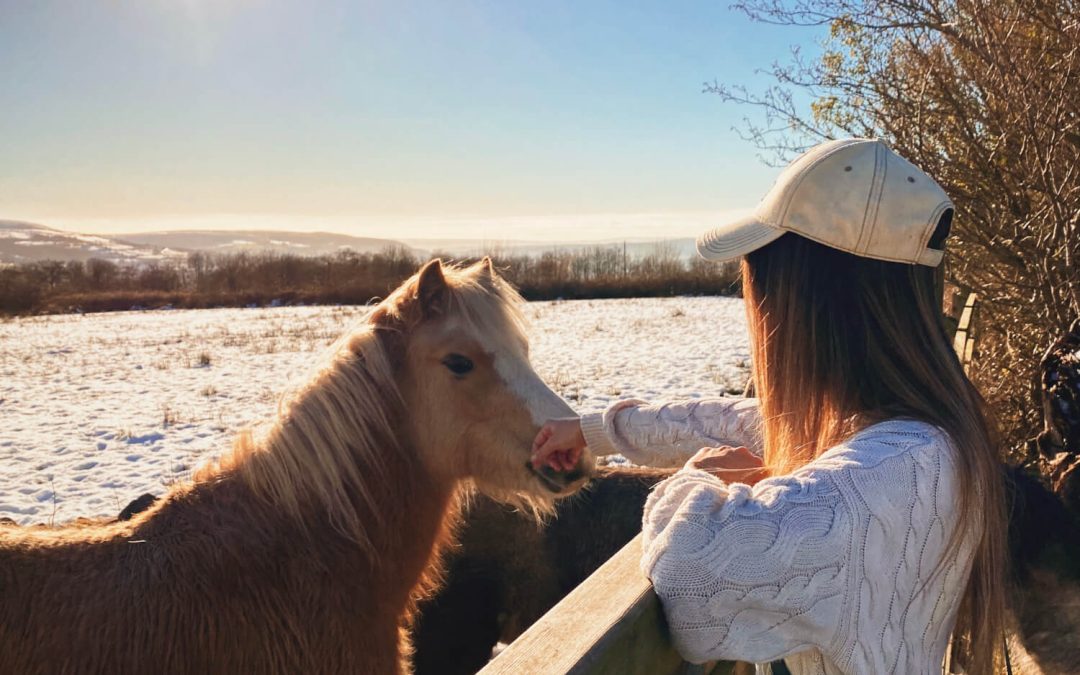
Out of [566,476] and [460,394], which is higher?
[460,394]

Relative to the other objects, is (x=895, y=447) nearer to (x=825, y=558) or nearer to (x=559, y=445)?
(x=825, y=558)

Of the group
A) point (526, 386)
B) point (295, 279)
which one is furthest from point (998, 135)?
point (295, 279)

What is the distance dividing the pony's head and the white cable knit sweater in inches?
49.8

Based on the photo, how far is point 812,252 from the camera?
124 centimetres

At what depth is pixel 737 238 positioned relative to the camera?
51.8 inches

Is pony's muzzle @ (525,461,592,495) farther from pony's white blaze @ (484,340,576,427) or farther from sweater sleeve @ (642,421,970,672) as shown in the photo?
sweater sleeve @ (642,421,970,672)

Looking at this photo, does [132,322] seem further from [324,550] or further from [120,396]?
[324,550]

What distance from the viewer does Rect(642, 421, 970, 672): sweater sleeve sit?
0.96 metres

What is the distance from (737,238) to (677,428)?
71cm

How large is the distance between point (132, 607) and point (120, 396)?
9.29 meters

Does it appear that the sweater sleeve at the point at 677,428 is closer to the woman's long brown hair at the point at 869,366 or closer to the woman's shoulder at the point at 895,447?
the woman's long brown hair at the point at 869,366

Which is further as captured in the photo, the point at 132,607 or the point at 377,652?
the point at 377,652

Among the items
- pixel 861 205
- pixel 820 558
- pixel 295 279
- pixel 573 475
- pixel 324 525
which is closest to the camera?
pixel 820 558

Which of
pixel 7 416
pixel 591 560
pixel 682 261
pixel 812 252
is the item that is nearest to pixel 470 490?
pixel 591 560
